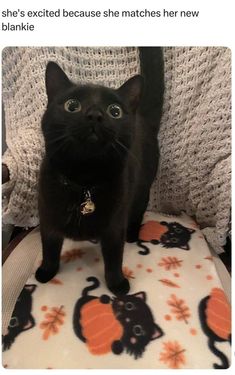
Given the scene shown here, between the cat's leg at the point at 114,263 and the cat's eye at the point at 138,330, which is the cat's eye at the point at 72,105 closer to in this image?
the cat's leg at the point at 114,263

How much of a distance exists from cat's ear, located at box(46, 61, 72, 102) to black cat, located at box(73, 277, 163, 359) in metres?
0.35

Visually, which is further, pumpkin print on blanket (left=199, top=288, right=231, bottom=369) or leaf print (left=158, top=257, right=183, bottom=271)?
leaf print (left=158, top=257, right=183, bottom=271)

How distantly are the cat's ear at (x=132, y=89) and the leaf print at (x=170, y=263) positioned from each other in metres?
0.31

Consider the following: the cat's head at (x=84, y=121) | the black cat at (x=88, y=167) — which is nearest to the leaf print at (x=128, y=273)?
the black cat at (x=88, y=167)

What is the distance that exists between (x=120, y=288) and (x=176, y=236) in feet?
0.69

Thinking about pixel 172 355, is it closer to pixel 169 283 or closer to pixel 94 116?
pixel 169 283

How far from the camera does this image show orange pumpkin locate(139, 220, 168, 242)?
765 mm

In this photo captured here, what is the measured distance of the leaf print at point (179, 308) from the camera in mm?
577

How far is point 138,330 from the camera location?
549 mm

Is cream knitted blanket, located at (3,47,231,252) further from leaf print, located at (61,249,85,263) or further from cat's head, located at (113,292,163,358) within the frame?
cat's head, located at (113,292,163,358)

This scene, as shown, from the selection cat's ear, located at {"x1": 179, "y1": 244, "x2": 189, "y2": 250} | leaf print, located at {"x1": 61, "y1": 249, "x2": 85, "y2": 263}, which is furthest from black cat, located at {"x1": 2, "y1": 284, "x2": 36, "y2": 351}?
cat's ear, located at {"x1": 179, "y1": 244, "x2": 189, "y2": 250}
